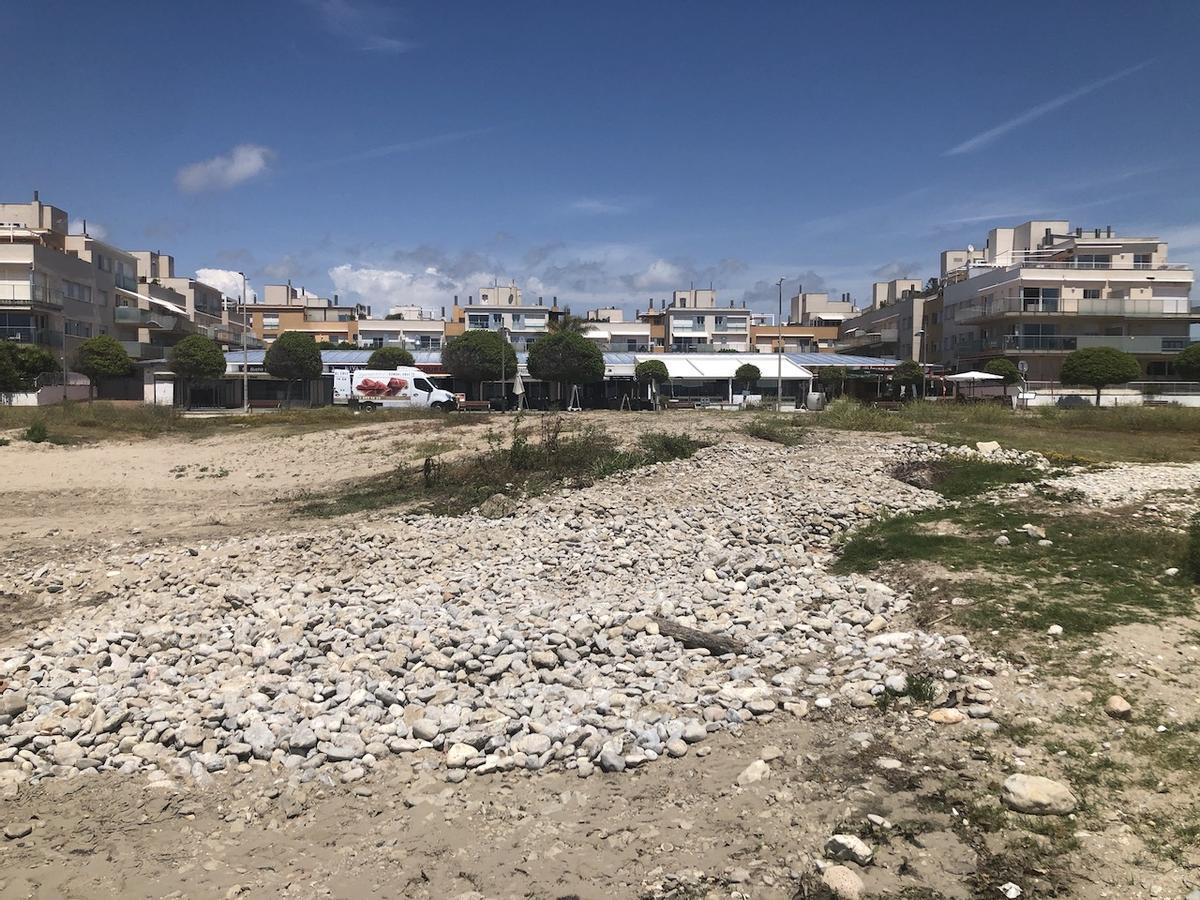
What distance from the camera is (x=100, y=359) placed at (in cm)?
5984

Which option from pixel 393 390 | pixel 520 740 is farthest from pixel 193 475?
pixel 393 390

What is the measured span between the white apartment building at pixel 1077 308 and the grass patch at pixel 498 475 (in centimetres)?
5457

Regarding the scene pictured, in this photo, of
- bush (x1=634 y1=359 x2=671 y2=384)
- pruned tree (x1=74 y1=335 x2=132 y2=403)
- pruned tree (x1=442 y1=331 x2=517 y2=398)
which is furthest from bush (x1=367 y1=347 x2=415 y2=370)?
bush (x1=634 y1=359 x2=671 y2=384)

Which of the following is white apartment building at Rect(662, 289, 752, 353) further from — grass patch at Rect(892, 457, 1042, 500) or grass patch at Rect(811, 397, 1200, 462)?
grass patch at Rect(892, 457, 1042, 500)

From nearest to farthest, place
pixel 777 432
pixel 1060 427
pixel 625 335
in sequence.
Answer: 1. pixel 777 432
2. pixel 1060 427
3. pixel 625 335

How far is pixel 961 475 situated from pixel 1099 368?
141ft

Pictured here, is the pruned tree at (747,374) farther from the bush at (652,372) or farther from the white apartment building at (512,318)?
the white apartment building at (512,318)

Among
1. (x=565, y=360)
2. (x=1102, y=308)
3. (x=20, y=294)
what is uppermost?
(x=1102, y=308)

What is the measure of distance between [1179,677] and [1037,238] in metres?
93.3

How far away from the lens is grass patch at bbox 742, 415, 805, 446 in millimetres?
27000

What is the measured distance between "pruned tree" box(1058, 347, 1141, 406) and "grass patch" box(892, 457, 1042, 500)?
1584 inches

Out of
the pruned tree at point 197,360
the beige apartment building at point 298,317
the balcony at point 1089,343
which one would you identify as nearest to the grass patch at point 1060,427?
the balcony at point 1089,343

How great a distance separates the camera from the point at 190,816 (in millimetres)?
6398

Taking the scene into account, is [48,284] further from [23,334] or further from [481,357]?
[481,357]
